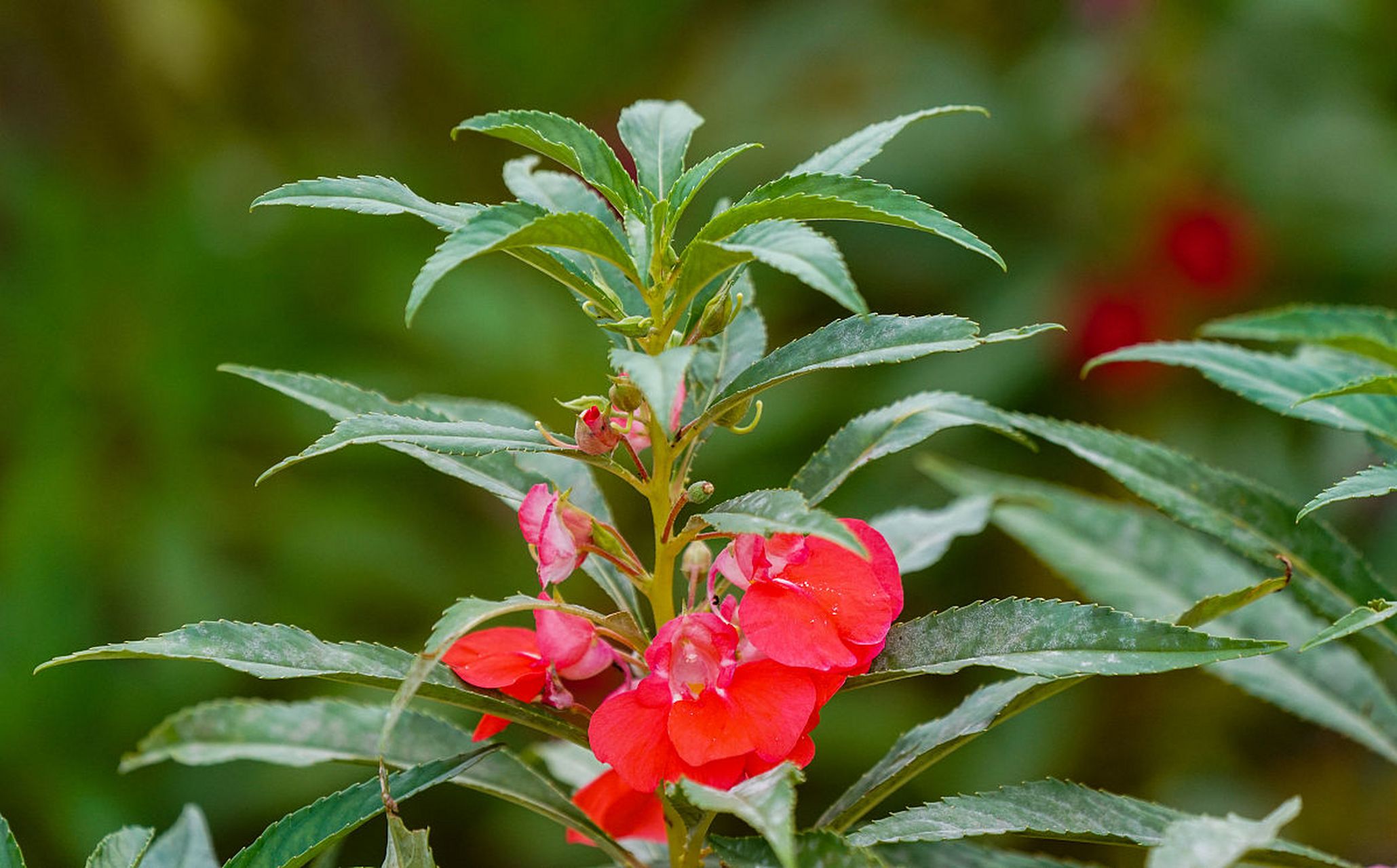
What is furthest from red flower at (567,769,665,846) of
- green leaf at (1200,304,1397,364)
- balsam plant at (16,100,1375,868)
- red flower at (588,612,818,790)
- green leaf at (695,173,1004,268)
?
green leaf at (1200,304,1397,364)

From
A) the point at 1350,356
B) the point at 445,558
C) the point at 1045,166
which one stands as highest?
the point at 1045,166

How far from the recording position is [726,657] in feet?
2.05

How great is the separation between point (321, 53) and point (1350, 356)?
2.58 meters

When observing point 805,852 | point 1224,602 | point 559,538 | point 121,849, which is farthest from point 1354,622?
point 121,849

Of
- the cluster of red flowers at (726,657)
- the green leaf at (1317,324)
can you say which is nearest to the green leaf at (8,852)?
the cluster of red flowers at (726,657)

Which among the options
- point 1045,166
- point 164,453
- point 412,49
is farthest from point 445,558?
point 412,49

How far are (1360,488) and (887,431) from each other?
0.79 ft

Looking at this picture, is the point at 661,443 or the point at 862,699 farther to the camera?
the point at 862,699

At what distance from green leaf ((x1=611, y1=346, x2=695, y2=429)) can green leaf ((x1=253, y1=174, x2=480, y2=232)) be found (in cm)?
11

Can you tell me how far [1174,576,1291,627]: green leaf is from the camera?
61cm

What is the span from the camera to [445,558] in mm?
2086

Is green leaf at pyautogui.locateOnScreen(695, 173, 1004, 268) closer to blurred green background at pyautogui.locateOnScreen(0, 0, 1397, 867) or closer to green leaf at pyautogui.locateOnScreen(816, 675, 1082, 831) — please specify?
green leaf at pyautogui.locateOnScreen(816, 675, 1082, 831)

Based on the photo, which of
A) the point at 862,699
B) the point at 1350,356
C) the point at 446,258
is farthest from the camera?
the point at 862,699

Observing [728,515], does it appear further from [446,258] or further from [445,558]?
[445,558]
